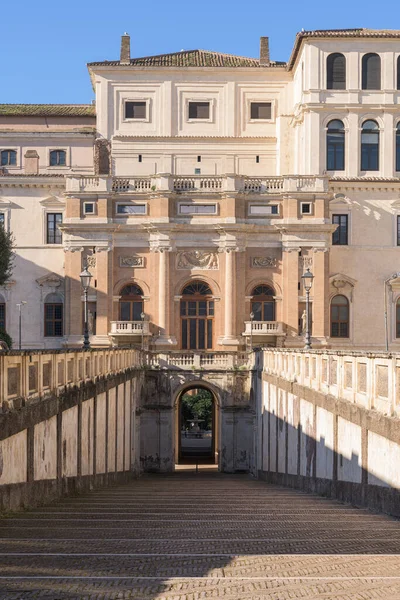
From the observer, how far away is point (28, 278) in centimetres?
6506

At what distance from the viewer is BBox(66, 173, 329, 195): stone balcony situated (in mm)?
61125

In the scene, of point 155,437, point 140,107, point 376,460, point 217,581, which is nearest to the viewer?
point 217,581

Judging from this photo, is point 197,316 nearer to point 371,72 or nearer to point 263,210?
point 263,210

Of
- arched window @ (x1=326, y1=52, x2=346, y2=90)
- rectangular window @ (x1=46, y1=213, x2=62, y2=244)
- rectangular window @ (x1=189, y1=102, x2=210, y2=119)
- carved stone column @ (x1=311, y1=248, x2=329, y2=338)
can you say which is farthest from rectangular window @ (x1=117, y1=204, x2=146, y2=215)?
arched window @ (x1=326, y1=52, x2=346, y2=90)

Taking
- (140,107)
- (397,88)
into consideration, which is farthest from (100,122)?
(397,88)

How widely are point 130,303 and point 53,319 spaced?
5.83m

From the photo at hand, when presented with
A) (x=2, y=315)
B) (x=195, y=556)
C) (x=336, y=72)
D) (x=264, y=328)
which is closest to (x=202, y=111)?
(x=336, y=72)

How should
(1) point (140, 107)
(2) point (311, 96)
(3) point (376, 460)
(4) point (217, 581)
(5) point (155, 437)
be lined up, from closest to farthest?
(4) point (217, 581) < (3) point (376, 460) < (5) point (155, 437) < (2) point (311, 96) < (1) point (140, 107)

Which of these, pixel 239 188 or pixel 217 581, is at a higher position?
pixel 239 188

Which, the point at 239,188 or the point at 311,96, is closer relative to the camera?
the point at 239,188

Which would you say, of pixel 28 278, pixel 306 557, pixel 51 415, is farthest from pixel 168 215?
pixel 306 557

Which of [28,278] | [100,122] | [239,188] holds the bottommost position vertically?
[28,278]

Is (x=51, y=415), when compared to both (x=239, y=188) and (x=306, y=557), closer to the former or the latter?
(x=306, y=557)

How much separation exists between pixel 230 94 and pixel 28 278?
783 inches
